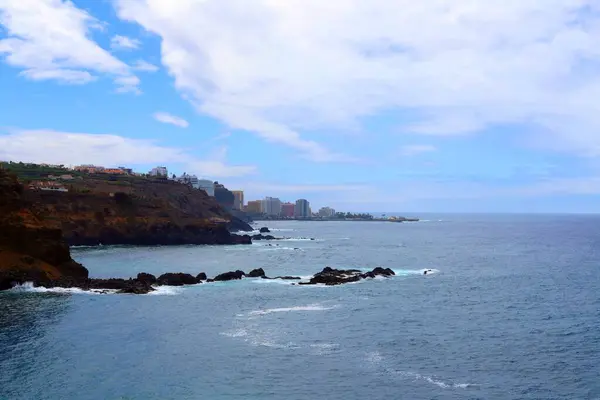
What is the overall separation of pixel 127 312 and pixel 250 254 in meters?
71.5

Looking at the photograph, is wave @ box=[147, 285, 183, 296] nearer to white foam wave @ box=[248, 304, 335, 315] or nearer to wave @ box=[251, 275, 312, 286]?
wave @ box=[251, 275, 312, 286]

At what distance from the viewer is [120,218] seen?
147125 millimetres

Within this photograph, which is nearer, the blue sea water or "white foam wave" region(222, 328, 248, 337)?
the blue sea water

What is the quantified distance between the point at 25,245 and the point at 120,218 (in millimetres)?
75584

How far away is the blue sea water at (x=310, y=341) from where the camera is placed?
115 feet

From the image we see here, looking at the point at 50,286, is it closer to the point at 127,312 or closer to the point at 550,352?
the point at 127,312

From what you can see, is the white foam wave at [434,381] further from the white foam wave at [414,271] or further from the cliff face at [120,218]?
the cliff face at [120,218]

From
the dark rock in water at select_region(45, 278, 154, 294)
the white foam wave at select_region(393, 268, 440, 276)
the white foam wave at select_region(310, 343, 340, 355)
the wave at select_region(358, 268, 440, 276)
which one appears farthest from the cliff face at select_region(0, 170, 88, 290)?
the white foam wave at select_region(393, 268, 440, 276)

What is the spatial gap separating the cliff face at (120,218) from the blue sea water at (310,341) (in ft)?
242

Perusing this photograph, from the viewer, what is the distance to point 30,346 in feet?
140

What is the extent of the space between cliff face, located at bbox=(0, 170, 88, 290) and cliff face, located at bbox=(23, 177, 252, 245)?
54439mm

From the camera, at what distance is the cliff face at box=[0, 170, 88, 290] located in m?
69.7

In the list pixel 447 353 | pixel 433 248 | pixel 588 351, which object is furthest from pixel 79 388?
pixel 433 248

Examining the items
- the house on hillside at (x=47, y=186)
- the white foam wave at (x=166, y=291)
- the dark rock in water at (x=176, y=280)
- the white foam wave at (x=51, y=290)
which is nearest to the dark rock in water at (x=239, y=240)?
the house on hillside at (x=47, y=186)
